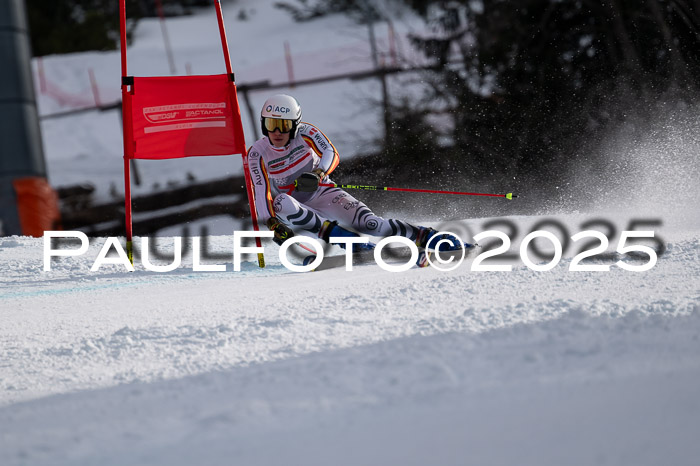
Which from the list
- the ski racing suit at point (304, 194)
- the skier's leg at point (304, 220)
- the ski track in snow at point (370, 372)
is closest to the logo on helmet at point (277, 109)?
the ski racing suit at point (304, 194)

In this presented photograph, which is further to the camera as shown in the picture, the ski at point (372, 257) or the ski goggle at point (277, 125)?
the ski goggle at point (277, 125)

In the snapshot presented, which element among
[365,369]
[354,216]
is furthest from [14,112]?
[365,369]

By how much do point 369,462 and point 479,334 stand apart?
1100 mm

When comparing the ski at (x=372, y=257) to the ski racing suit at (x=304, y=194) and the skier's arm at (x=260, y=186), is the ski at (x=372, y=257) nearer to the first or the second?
the ski racing suit at (x=304, y=194)

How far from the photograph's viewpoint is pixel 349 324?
11.4 feet

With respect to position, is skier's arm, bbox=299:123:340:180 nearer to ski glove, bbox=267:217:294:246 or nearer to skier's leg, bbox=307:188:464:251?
skier's leg, bbox=307:188:464:251

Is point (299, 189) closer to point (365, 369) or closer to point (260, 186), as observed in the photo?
point (260, 186)

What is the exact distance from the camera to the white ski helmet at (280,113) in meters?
5.75

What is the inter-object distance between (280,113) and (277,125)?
91 millimetres

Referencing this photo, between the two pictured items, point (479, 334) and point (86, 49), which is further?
point (86, 49)

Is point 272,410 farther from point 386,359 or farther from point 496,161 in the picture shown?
point 496,161

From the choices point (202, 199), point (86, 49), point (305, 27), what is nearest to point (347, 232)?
point (202, 199)

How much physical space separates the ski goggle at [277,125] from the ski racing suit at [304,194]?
0.14 meters

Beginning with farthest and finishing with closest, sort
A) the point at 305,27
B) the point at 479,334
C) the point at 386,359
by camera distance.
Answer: the point at 305,27, the point at 479,334, the point at 386,359
